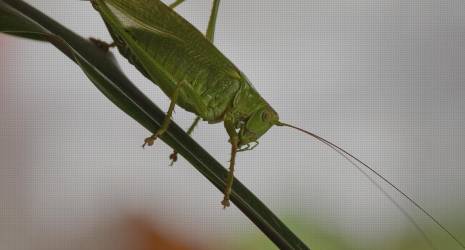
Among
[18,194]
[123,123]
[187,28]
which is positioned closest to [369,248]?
[123,123]

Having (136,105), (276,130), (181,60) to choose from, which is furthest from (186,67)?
(276,130)

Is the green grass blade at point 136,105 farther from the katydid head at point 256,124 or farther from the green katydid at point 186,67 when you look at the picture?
the katydid head at point 256,124

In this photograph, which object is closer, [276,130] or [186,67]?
[186,67]

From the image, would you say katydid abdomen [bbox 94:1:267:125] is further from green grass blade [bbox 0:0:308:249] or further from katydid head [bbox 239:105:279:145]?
green grass blade [bbox 0:0:308:249]

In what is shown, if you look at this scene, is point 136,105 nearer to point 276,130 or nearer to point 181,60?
point 181,60

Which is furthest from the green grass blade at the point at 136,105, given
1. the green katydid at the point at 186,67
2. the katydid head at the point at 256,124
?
the katydid head at the point at 256,124

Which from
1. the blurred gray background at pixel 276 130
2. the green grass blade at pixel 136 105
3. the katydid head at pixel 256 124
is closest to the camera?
the green grass blade at pixel 136 105

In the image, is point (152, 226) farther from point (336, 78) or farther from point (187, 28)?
point (336, 78)
